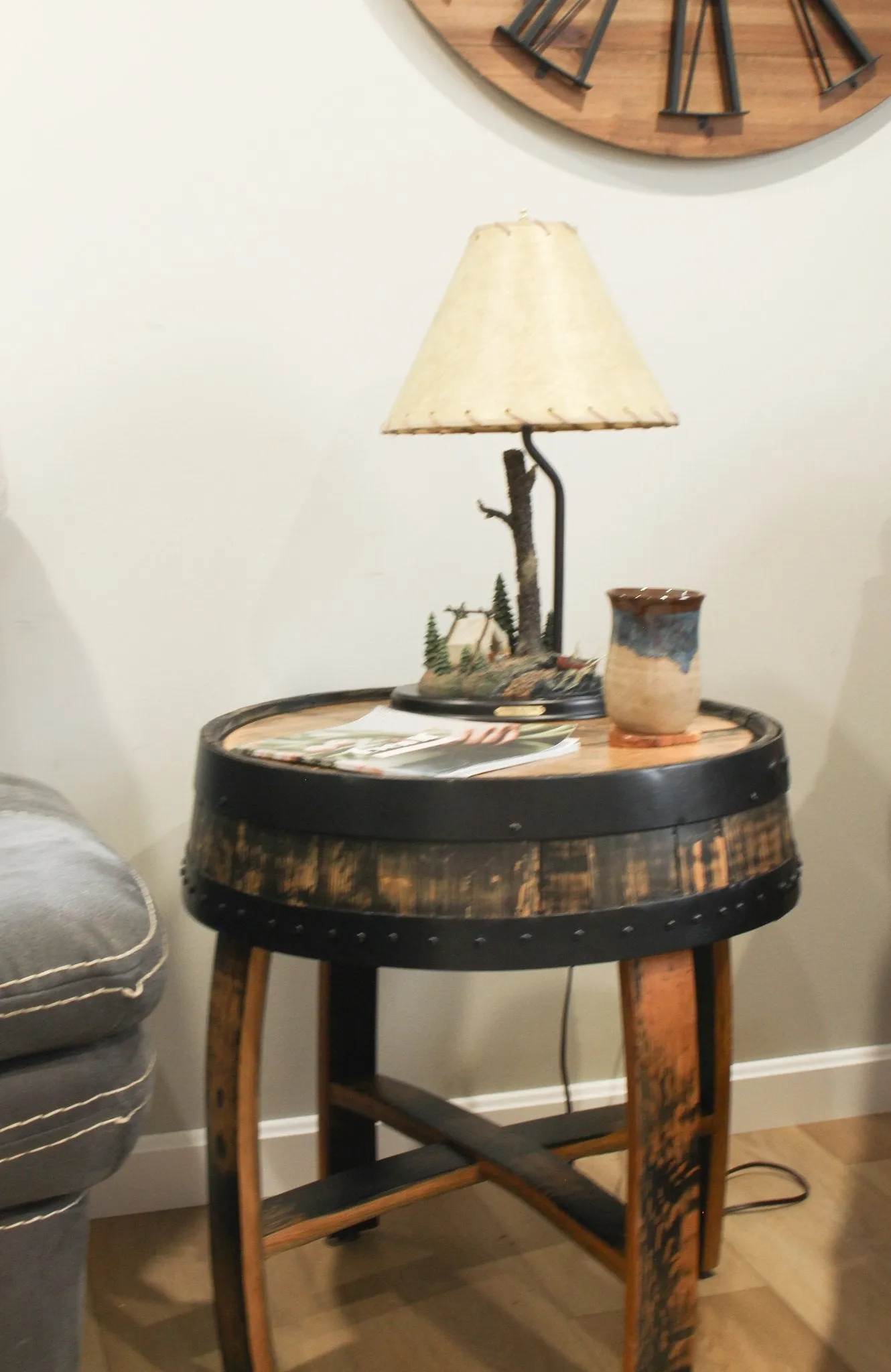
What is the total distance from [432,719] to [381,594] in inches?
15.2

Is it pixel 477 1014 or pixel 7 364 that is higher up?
pixel 7 364

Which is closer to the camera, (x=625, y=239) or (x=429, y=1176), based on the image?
(x=429, y=1176)

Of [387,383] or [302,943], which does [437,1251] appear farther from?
[387,383]

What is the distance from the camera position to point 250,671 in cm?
151

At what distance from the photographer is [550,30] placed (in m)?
1.48

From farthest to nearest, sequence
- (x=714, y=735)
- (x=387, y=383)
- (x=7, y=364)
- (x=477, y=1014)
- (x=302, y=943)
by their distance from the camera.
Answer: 1. (x=477, y=1014)
2. (x=387, y=383)
3. (x=7, y=364)
4. (x=714, y=735)
5. (x=302, y=943)

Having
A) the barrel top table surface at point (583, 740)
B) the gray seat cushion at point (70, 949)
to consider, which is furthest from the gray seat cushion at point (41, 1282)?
the barrel top table surface at point (583, 740)

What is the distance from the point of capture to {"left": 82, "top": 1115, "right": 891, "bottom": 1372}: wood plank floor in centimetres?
126

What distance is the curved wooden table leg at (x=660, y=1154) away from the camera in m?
1.00

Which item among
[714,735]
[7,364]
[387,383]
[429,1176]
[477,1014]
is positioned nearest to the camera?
[714,735]

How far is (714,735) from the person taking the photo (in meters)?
1.15

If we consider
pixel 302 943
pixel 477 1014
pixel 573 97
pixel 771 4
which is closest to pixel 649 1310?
pixel 302 943

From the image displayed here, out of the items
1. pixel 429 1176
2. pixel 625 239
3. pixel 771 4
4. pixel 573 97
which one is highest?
pixel 771 4

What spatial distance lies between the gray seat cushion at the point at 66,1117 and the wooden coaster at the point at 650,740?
1.49ft
